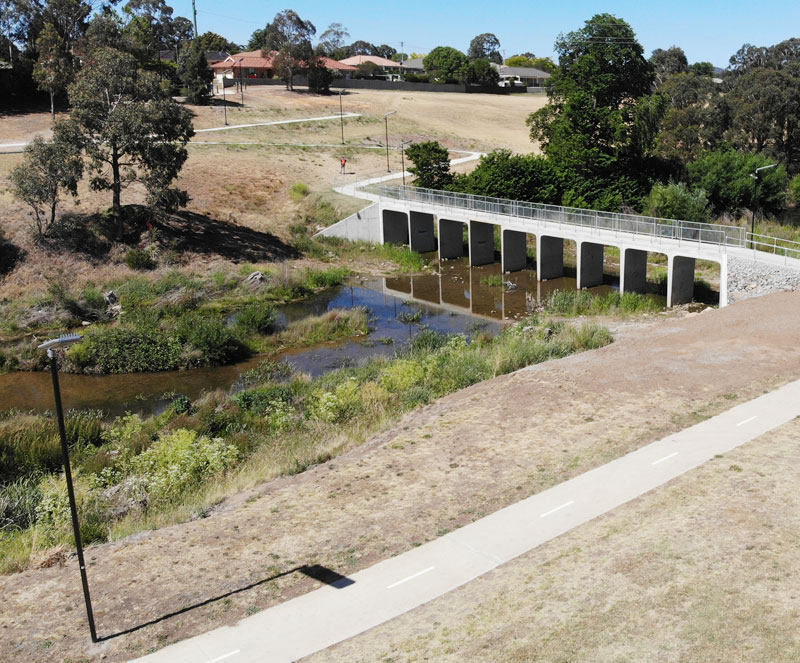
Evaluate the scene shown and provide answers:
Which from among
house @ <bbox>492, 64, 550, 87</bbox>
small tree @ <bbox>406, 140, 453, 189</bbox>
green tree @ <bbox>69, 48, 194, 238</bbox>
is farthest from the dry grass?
house @ <bbox>492, 64, 550, 87</bbox>

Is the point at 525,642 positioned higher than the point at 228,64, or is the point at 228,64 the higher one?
the point at 228,64

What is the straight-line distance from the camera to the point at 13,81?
71.5 metres

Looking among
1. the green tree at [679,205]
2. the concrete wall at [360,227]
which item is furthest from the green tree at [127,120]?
the green tree at [679,205]

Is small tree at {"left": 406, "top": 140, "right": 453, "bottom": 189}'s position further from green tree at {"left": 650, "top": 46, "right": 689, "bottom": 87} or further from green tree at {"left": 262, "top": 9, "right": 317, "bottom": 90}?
green tree at {"left": 650, "top": 46, "right": 689, "bottom": 87}

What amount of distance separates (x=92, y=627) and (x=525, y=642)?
5953 millimetres

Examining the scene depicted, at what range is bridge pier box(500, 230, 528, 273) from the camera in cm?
4597

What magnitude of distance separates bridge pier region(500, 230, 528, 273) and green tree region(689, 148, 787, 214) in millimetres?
11970

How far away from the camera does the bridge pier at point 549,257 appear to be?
43719mm

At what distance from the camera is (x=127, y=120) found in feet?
133

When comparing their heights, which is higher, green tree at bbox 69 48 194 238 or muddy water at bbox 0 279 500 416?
green tree at bbox 69 48 194 238

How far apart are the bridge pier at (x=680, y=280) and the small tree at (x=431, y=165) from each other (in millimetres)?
21042

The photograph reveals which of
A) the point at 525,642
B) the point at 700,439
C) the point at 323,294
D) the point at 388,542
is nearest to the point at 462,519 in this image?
the point at 388,542

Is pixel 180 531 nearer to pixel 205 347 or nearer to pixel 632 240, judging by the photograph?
pixel 205 347

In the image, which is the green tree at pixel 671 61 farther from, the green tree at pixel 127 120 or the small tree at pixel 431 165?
the green tree at pixel 127 120
